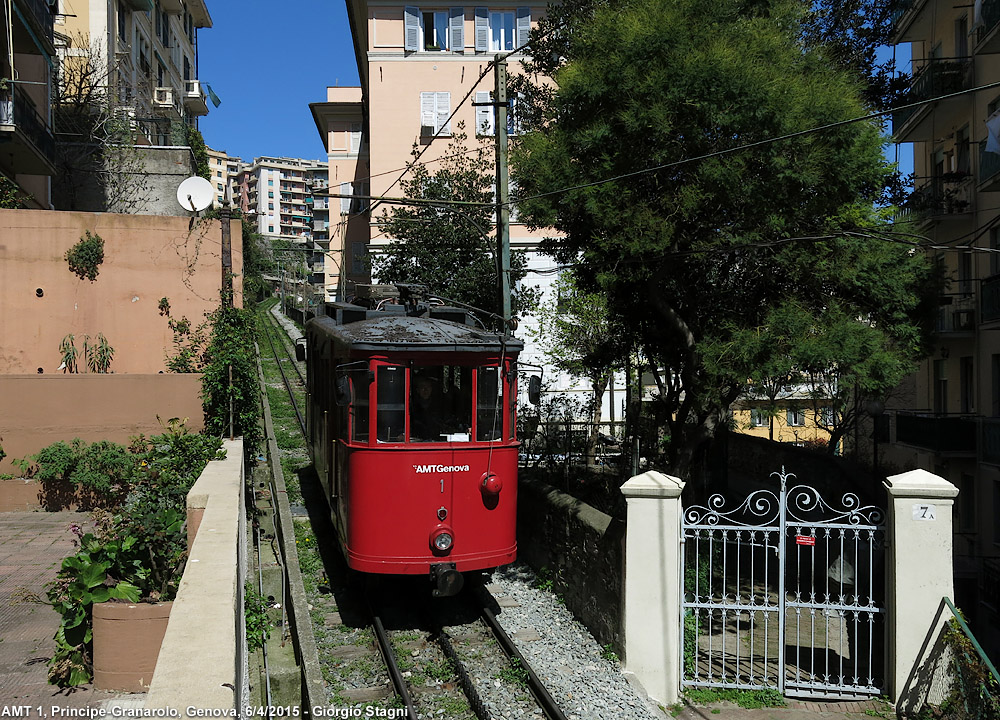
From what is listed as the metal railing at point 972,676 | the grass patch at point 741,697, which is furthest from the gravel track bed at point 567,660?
the metal railing at point 972,676

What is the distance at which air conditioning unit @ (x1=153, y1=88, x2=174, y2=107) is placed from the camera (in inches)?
1423

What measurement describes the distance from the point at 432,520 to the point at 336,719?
2662 mm

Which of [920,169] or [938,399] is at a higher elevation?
[920,169]

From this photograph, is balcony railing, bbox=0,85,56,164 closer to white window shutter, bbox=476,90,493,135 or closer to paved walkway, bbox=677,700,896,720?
white window shutter, bbox=476,90,493,135

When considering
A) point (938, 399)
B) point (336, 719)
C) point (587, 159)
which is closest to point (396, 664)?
point (336, 719)

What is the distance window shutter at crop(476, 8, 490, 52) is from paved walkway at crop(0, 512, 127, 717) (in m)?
23.7

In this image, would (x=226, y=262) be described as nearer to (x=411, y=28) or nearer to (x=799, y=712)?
(x=799, y=712)

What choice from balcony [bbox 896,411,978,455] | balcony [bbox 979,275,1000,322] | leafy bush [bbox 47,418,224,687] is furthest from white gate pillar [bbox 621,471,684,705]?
balcony [bbox 896,411,978,455]

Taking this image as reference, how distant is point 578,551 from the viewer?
10773mm

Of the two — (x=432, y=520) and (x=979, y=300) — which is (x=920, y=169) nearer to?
(x=979, y=300)

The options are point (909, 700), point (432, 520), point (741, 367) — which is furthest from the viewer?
point (741, 367)

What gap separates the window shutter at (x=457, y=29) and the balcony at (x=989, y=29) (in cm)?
A: 1858

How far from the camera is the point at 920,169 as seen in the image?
23609 mm

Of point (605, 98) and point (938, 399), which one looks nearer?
point (605, 98)
